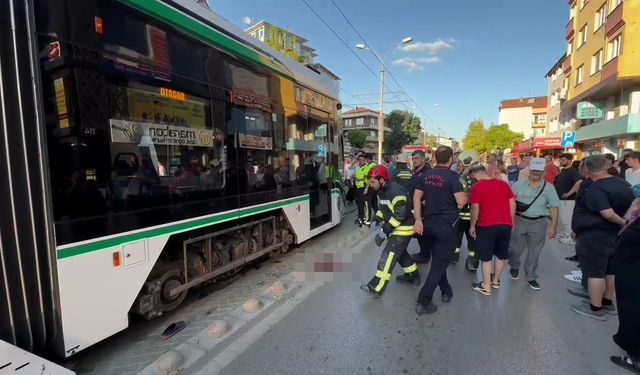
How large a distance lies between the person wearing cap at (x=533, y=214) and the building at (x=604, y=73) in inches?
646

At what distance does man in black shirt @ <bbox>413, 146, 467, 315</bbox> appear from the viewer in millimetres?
3742

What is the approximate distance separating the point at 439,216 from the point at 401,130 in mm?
51390

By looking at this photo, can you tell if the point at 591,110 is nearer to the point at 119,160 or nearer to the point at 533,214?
the point at 533,214

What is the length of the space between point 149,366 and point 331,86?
20.2 ft

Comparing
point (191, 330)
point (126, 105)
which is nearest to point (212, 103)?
point (126, 105)

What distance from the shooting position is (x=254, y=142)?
453 centimetres

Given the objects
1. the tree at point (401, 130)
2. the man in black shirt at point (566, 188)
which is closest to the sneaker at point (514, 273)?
the man in black shirt at point (566, 188)

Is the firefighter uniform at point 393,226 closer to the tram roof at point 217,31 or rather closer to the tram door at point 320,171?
the tram door at point 320,171

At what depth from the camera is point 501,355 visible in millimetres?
3039

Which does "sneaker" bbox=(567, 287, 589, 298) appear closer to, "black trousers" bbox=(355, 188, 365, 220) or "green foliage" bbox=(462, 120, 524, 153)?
"black trousers" bbox=(355, 188, 365, 220)

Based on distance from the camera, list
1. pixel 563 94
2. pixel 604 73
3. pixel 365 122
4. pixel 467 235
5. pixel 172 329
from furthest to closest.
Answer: pixel 365 122 → pixel 563 94 → pixel 604 73 → pixel 467 235 → pixel 172 329

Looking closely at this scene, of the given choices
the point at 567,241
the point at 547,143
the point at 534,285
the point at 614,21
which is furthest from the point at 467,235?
the point at 547,143

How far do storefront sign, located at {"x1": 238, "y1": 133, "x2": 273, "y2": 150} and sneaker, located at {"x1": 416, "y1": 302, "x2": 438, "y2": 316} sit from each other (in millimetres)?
2849

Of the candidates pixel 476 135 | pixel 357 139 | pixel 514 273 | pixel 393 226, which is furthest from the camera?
pixel 476 135
